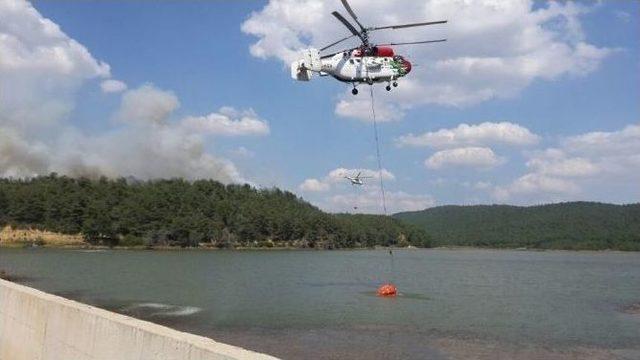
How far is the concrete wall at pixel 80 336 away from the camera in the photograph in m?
9.03

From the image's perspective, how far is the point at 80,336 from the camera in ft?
38.4

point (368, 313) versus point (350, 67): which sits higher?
→ point (350, 67)

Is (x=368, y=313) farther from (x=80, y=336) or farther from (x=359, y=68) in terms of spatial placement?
(x=80, y=336)

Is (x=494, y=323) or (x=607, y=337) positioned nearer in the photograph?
(x=607, y=337)

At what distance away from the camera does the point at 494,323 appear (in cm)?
4681

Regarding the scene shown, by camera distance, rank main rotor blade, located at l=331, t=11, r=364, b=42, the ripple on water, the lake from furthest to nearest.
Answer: the ripple on water < the lake < main rotor blade, located at l=331, t=11, r=364, b=42

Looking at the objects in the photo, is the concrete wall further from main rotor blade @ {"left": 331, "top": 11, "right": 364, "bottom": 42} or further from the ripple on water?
the ripple on water

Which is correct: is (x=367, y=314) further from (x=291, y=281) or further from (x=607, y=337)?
(x=291, y=281)

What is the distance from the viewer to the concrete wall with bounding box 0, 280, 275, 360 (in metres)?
9.03

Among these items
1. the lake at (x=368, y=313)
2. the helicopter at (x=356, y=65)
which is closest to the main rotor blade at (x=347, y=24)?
the helicopter at (x=356, y=65)

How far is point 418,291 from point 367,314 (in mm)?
23359

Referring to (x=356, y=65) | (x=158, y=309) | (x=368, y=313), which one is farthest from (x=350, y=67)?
(x=158, y=309)

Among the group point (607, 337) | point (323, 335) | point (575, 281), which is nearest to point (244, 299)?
point (323, 335)

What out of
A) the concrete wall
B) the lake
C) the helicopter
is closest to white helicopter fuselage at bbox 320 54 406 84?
the helicopter
